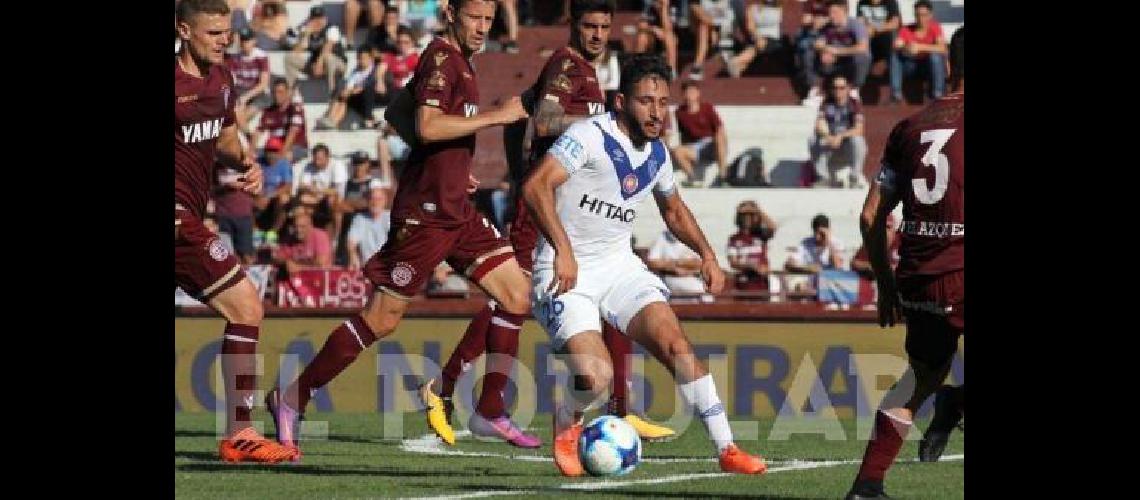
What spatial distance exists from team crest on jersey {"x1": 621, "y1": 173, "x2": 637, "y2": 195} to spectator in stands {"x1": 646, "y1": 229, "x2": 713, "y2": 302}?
28.2 feet

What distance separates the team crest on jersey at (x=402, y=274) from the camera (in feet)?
44.1

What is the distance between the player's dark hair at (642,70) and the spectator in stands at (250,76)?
1406cm

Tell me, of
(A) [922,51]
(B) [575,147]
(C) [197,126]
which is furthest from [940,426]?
(A) [922,51]

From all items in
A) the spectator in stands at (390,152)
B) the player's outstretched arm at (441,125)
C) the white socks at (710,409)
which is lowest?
the spectator in stands at (390,152)

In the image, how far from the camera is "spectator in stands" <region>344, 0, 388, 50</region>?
26000 millimetres

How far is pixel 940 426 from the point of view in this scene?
13.6 m

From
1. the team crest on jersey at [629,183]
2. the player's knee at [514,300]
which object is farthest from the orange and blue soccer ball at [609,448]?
the player's knee at [514,300]

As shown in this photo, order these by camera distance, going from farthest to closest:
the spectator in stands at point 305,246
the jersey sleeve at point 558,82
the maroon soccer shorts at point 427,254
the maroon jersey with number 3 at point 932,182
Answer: the spectator in stands at point 305,246 < the jersey sleeve at point 558,82 < the maroon soccer shorts at point 427,254 < the maroon jersey with number 3 at point 932,182

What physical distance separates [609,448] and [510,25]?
1511cm

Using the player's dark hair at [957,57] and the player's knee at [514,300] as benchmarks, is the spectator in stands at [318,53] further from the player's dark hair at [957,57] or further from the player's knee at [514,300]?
the player's dark hair at [957,57]

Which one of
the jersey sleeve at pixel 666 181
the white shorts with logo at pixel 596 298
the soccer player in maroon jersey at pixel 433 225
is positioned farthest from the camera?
the soccer player in maroon jersey at pixel 433 225
